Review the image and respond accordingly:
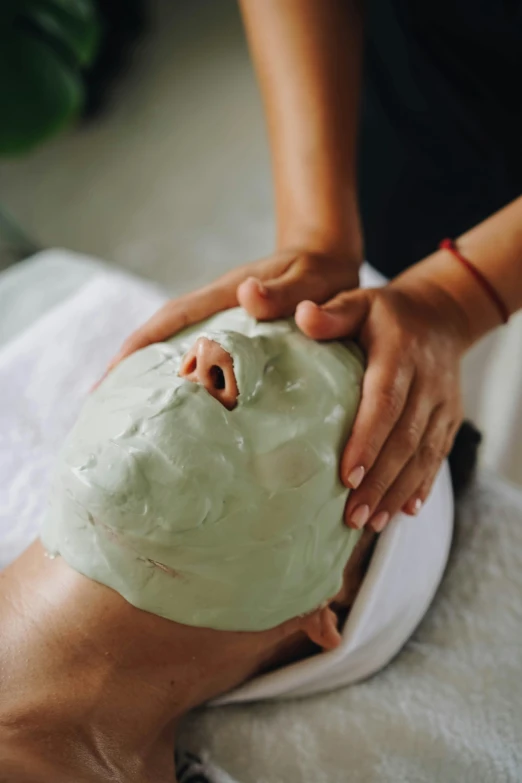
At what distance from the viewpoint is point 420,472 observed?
2.31ft

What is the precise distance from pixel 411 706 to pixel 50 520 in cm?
43

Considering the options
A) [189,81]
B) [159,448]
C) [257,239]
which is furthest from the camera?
[189,81]

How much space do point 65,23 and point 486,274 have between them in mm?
1194

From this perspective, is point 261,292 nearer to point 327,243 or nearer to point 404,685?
point 327,243

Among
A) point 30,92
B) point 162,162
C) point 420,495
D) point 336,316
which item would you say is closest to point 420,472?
point 420,495

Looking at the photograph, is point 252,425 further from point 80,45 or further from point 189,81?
point 189,81

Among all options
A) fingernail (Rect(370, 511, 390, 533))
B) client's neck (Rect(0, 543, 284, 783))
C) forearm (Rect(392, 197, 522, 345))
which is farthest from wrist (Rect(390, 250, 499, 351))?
client's neck (Rect(0, 543, 284, 783))

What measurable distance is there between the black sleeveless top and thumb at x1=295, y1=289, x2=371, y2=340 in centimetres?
36

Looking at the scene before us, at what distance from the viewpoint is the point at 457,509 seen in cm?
90

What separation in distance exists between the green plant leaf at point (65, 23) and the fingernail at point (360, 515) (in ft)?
4.28

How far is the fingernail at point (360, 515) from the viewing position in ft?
2.11

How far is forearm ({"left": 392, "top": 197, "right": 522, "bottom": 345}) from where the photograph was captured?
0.77 metres

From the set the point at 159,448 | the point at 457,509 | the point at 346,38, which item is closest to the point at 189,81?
the point at 346,38

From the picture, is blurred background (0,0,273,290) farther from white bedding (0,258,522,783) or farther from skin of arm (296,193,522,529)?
skin of arm (296,193,522,529)
